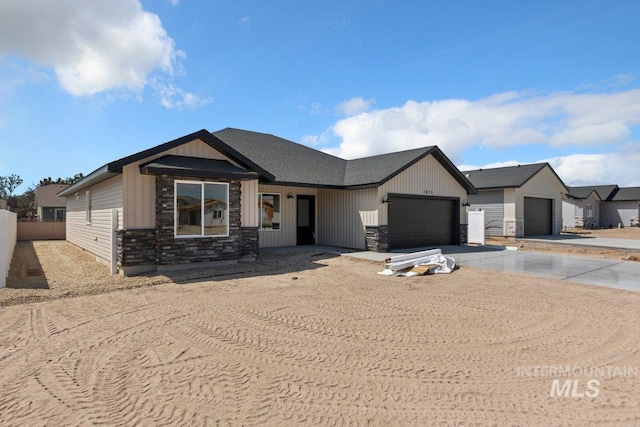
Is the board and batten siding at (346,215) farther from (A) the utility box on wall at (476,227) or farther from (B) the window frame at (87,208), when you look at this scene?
(B) the window frame at (87,208)

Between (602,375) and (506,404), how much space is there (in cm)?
149

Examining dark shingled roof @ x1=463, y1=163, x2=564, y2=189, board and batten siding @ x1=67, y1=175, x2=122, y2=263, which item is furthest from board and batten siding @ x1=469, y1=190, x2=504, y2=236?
board and batten siding @ x1=67, y1=175, x2=122, y2=263

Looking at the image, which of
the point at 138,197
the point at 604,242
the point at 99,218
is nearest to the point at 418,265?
the point at 138,197

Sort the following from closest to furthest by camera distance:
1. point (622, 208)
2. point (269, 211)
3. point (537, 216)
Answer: point (269, 211)
point (537, 216)
point (622, 208)

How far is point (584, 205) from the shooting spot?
35188mm

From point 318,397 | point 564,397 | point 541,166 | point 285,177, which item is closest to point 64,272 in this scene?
point 285,177

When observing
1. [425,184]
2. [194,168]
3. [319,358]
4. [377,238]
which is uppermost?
[425,184]

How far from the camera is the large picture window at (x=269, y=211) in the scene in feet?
48.2

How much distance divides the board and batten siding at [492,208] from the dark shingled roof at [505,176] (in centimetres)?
60

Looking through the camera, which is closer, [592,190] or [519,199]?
[519,199]

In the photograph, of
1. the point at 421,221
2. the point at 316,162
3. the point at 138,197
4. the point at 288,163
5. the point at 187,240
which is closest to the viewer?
the point at 138,197

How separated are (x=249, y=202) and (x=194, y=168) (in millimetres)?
2309

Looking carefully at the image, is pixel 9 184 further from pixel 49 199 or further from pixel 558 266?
pixel 558 266

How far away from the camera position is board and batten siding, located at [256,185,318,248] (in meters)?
14.8
